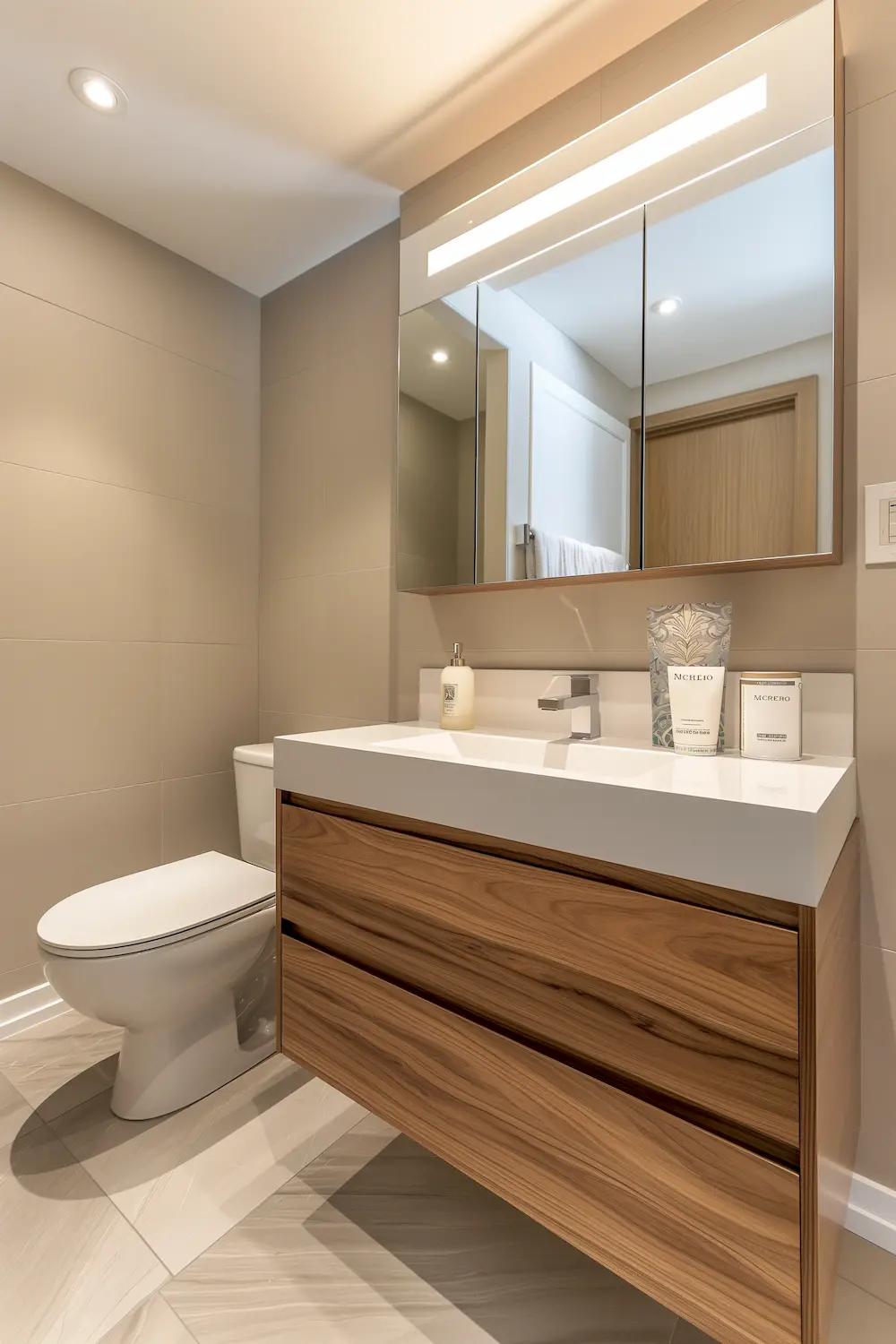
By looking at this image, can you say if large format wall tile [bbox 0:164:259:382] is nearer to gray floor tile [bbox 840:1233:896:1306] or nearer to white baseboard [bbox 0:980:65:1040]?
white baseboard [bbox 0:980:65:1040]

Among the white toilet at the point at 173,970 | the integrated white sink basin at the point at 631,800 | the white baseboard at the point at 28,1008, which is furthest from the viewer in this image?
the white baseboard at the point at 28,1008

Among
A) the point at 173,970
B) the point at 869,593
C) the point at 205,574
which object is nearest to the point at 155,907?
the point at 173,970

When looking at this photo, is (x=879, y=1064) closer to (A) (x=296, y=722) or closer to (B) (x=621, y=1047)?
(B) (x=621, y=1047)

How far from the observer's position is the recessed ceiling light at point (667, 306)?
1.22 meters

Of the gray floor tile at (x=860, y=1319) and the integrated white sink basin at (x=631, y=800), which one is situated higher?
the integrated white sink basin at (x=631, y=800)

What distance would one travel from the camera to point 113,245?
6.02ft

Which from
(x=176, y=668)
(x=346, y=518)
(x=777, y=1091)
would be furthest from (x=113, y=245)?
(x=777, y=1091)

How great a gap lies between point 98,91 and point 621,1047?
6.77 feet

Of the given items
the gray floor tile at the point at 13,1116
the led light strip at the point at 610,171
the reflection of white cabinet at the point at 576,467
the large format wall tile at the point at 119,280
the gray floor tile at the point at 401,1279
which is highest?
the large format wall tile at the point at 119,280

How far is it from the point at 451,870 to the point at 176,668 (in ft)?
4.54

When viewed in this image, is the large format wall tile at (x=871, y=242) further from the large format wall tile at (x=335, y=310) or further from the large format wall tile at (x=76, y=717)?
the large format wall tile at (x=76, y=717)

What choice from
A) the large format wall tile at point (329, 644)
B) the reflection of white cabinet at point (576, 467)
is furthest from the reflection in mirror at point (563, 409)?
the large format wall tile at point (329, 644)

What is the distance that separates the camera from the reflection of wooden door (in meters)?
1.10

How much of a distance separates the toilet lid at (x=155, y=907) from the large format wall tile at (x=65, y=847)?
1.02ft
